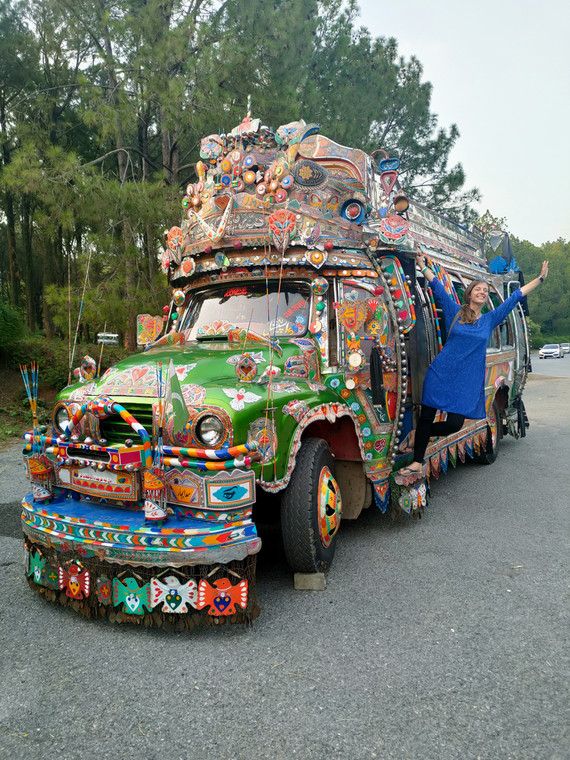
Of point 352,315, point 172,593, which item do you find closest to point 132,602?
point 172,593

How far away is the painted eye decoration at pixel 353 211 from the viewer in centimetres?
491

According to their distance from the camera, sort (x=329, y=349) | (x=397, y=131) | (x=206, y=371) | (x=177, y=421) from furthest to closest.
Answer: (x=397, y=131) < (x=329, y=349) < (x=206, y=371) < (x=177, y=421)

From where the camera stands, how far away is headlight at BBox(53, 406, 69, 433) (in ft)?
13.1

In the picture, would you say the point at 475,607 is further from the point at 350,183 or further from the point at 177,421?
the point at 350,183

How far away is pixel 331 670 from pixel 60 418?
2.47 m

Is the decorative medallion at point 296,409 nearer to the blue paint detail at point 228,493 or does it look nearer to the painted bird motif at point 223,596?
the blue paint detail at point 228,493

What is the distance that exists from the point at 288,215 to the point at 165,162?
8403mm

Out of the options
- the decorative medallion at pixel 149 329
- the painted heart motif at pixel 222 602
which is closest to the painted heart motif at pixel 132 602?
the painted heart motif at pixel 222 602

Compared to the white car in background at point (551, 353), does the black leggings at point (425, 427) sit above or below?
above

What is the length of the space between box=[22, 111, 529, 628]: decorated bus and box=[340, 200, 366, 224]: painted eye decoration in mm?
12

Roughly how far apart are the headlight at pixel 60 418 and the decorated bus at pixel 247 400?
1 cm

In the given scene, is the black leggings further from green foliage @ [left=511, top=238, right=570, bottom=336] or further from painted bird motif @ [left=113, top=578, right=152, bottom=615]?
green foliage @ [left=511, top=238, right=570, bottom=336]

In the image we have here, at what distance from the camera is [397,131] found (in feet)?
59.3

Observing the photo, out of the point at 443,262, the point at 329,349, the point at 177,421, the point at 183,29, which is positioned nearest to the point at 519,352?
the point at 443,262
